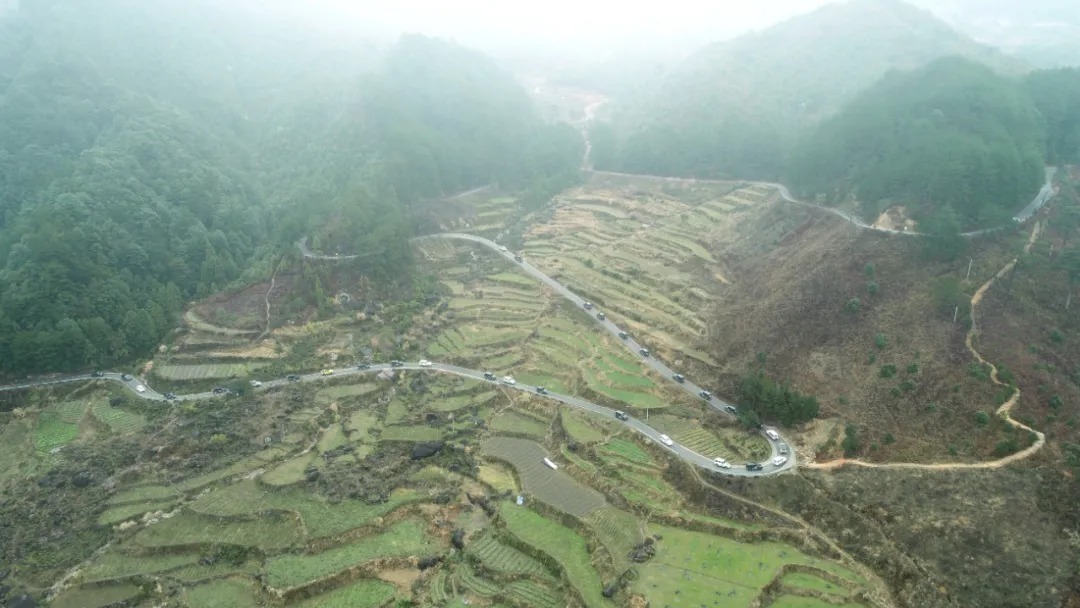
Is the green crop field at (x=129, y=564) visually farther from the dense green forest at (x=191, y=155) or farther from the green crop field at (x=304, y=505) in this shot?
the dense green forest at (x=191, y=155)

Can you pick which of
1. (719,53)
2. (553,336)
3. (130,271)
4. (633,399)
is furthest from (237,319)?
(719,53)

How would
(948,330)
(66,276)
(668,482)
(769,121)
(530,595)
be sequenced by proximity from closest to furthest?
(530,595)
(668,482)
(948,330)
(66,276)
(769,121)

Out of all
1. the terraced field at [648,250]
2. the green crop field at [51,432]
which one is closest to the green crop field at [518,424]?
the terraced field at [648,250]

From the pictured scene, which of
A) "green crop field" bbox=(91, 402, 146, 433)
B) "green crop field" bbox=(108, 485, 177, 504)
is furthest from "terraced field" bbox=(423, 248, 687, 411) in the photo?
"green crop field" bbox=(91, 402, 146, 433)

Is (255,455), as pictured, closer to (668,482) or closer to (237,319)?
(237,319)

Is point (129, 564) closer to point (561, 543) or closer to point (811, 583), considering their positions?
point (561, 543)

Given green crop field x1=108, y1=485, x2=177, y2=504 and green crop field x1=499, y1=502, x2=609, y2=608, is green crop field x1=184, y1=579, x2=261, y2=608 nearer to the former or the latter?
green crop field x1=108, y1=485, x2=177, y2=504
